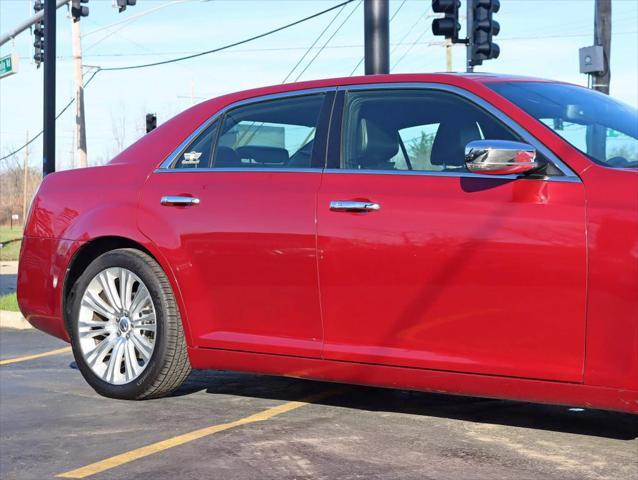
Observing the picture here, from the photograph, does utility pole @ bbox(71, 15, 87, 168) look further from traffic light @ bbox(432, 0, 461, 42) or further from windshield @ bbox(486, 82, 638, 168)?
windshield @ bbox(486, 82, 638, 168)

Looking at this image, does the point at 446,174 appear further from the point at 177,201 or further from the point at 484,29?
the point at 484,29

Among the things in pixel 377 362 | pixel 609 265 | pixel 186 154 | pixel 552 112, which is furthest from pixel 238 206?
pixel 609 265

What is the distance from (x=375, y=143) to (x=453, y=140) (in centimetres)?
44

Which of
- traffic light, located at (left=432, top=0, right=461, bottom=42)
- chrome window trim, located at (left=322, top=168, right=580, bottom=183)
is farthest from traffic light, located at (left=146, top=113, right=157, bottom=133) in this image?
chrome window trim, located at (left=322, top=168, right=580, bottom=183)

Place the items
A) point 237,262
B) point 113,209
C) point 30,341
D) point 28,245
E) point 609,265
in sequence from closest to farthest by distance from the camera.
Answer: point 609,265 < point 237,262 < point 113,209 < point 28,245 < point 30,341

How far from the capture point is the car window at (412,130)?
500 centimetres

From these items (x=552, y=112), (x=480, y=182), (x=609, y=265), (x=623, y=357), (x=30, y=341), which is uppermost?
(x=552, y=112)

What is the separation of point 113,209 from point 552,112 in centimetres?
253

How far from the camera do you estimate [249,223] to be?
Answer: 17.6 ft

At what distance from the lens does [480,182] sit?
4719mm

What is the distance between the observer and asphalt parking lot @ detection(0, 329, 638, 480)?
4.37 m

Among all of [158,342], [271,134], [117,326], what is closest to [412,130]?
[271,134]

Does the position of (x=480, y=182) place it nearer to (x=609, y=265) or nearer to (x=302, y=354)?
(x=609, y=265)

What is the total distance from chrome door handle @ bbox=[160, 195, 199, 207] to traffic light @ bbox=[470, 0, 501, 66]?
352 inches
